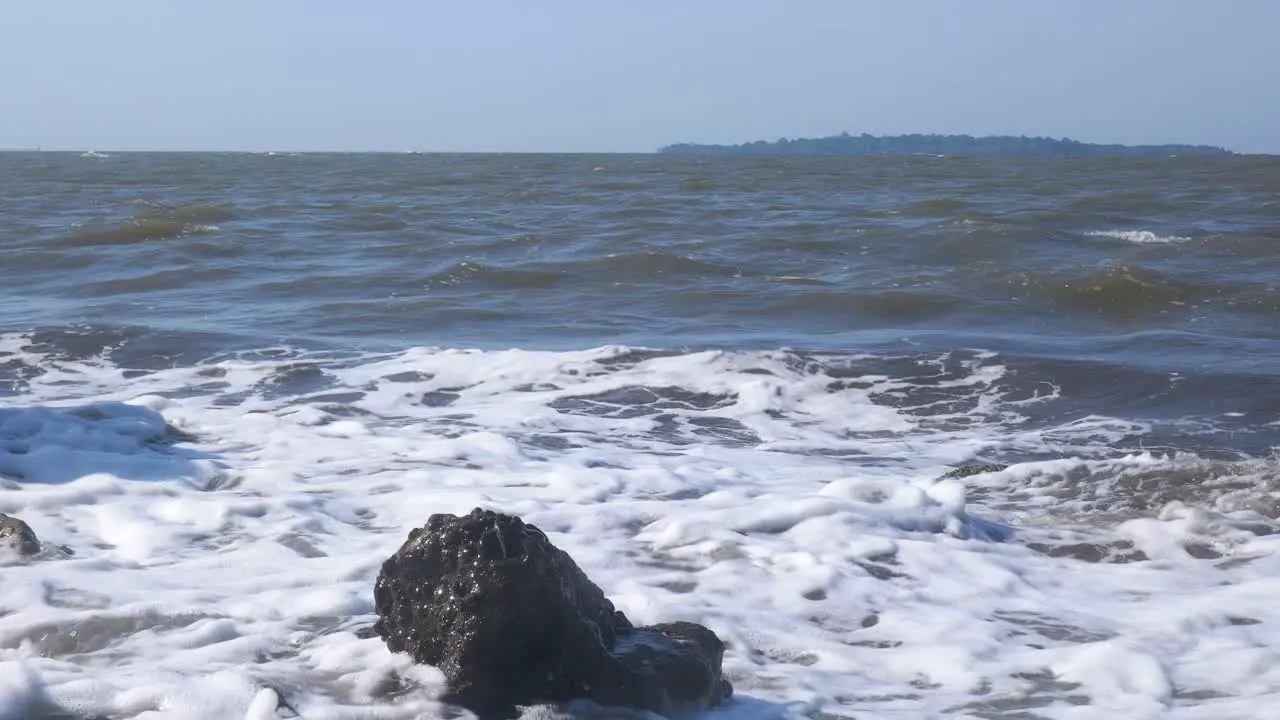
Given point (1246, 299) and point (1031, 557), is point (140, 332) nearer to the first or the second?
point (1031, 557)

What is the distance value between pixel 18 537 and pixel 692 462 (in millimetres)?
2883

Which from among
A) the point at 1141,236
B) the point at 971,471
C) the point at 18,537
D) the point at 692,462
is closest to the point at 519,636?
the point at 18,537

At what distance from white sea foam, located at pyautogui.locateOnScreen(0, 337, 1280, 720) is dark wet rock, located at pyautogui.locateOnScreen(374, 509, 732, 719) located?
15 centimetres

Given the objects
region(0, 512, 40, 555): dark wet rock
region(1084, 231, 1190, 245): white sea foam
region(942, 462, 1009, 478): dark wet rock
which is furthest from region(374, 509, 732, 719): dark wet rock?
region(1084, 231, 1190, 245): white sea foam

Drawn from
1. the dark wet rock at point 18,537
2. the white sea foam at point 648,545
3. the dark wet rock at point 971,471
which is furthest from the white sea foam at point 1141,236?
the dark wet rock at point 18,537

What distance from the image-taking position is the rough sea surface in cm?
359

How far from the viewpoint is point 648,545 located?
4.67m

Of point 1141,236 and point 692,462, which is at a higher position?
point 1141,236

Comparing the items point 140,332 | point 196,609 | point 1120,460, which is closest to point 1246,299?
point 1120,460

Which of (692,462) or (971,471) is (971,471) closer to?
(971,471)

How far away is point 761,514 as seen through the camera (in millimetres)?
5051

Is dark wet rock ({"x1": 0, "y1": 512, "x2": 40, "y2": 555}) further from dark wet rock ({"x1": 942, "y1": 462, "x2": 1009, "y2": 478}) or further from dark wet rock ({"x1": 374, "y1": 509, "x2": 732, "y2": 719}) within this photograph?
dark wet rock ({"x1": 942, "y1": 462, "x2": 1009, "y2": 478})

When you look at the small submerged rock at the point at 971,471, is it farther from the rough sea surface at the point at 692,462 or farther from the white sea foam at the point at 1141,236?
the white sea foam at the point at 1141,236

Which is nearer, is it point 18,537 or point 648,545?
point 18,537
